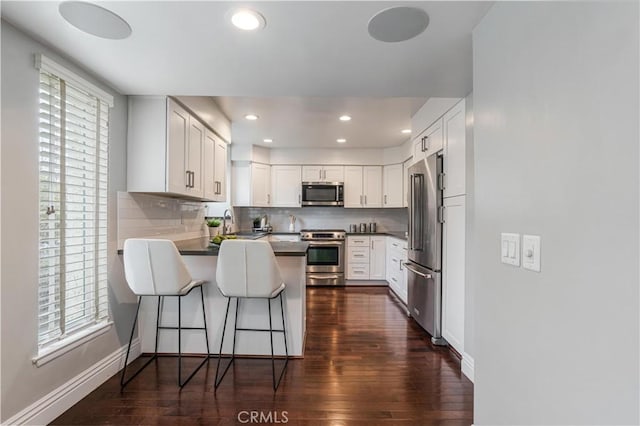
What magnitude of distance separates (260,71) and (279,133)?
96.8 inches

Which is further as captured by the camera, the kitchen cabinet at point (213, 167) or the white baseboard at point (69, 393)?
the kitchen cabinet at point (213, 167)

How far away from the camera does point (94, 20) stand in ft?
4.65

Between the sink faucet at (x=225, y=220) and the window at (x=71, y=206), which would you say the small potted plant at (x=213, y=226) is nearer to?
the sink faucet at (x=225, y=220)

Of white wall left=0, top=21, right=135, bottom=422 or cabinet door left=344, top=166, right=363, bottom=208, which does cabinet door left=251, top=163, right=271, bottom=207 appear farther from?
white wall left=0, top=21, right=135, bottom=422

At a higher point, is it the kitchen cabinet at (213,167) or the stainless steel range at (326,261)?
the kitchen cabinet at (213,167)

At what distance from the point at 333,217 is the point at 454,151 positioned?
3.43 meters

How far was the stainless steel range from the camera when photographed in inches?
199

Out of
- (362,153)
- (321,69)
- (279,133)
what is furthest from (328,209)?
(321,69)

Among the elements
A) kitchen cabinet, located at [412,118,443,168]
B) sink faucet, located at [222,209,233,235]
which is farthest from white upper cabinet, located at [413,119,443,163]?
sink faucet, located at [222,209,233,235]

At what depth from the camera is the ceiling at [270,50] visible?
4.37 feet

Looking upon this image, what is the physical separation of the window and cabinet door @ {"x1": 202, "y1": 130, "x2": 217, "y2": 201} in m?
1.04

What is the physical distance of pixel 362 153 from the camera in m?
5.39

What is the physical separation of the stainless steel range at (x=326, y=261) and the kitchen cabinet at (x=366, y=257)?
17 cm
